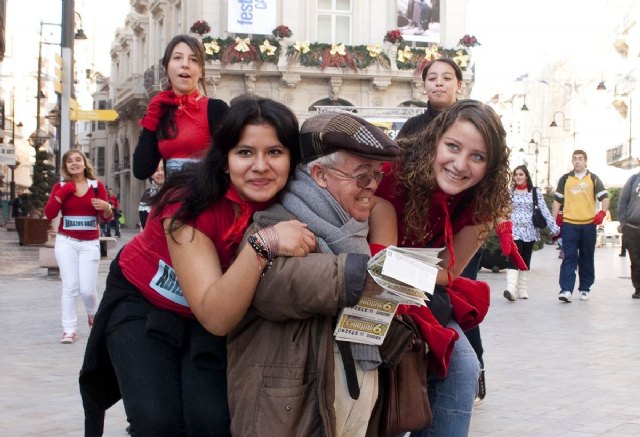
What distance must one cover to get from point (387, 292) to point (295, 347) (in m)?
0.32

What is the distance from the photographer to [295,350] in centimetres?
293

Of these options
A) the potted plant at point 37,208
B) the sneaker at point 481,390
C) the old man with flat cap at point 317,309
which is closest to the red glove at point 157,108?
the old man with flat cap at point 317,309

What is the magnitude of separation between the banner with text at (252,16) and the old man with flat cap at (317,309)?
32.5 meters

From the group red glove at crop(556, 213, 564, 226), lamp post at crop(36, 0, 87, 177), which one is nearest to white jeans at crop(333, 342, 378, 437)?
red glove at crop(556, 213, 564, 226)

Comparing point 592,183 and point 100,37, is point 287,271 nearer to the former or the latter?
point 592,183

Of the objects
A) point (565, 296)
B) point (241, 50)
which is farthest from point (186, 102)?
point (241, 50)

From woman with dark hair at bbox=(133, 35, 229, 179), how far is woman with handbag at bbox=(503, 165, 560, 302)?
895 cm

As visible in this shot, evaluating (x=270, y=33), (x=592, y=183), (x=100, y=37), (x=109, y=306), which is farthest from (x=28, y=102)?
(x=109, y=306)

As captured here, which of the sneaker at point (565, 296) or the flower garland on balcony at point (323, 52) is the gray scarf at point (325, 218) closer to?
the sneaker at point (565, 296)

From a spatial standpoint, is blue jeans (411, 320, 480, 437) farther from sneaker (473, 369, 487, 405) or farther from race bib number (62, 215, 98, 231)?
race bib number (62, 215, 98, 231)

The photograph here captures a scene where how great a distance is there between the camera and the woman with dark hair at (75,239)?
9086 mm

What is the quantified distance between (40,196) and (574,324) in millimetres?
25152

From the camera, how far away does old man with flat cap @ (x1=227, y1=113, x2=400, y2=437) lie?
114 inches

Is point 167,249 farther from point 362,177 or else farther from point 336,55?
point 336,55
